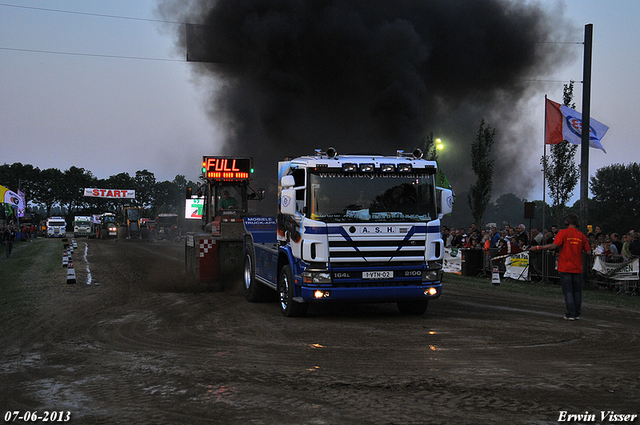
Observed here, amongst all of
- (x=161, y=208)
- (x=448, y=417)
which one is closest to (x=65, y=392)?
(x=448, y=417)

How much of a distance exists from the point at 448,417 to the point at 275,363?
254 cm

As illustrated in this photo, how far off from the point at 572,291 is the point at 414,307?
2679 millimetres

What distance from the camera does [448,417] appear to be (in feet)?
16.4

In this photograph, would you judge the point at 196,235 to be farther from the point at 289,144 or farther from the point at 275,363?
the point at 289,144

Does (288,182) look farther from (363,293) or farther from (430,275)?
(430,275)

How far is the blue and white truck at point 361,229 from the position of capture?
9906mm

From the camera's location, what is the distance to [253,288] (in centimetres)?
1286

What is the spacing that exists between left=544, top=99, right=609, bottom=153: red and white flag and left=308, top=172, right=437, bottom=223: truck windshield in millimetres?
11630

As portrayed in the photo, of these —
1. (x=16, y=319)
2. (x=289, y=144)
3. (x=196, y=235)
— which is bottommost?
(x=16, y=319)

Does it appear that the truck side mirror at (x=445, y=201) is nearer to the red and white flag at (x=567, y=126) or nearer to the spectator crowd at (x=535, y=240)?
the spectator crowd at (x=535, y=240)

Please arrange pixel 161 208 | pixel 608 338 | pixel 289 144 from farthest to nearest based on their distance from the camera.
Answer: pixel 161 208, pixel 289 144, pixel 608 338

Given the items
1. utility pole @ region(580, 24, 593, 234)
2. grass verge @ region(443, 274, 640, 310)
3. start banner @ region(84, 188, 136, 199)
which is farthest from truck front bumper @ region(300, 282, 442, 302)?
start banner @ region(84, 188, 136, 199)

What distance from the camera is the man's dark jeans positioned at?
10.6m

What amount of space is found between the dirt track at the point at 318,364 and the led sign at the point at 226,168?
5549 mm
